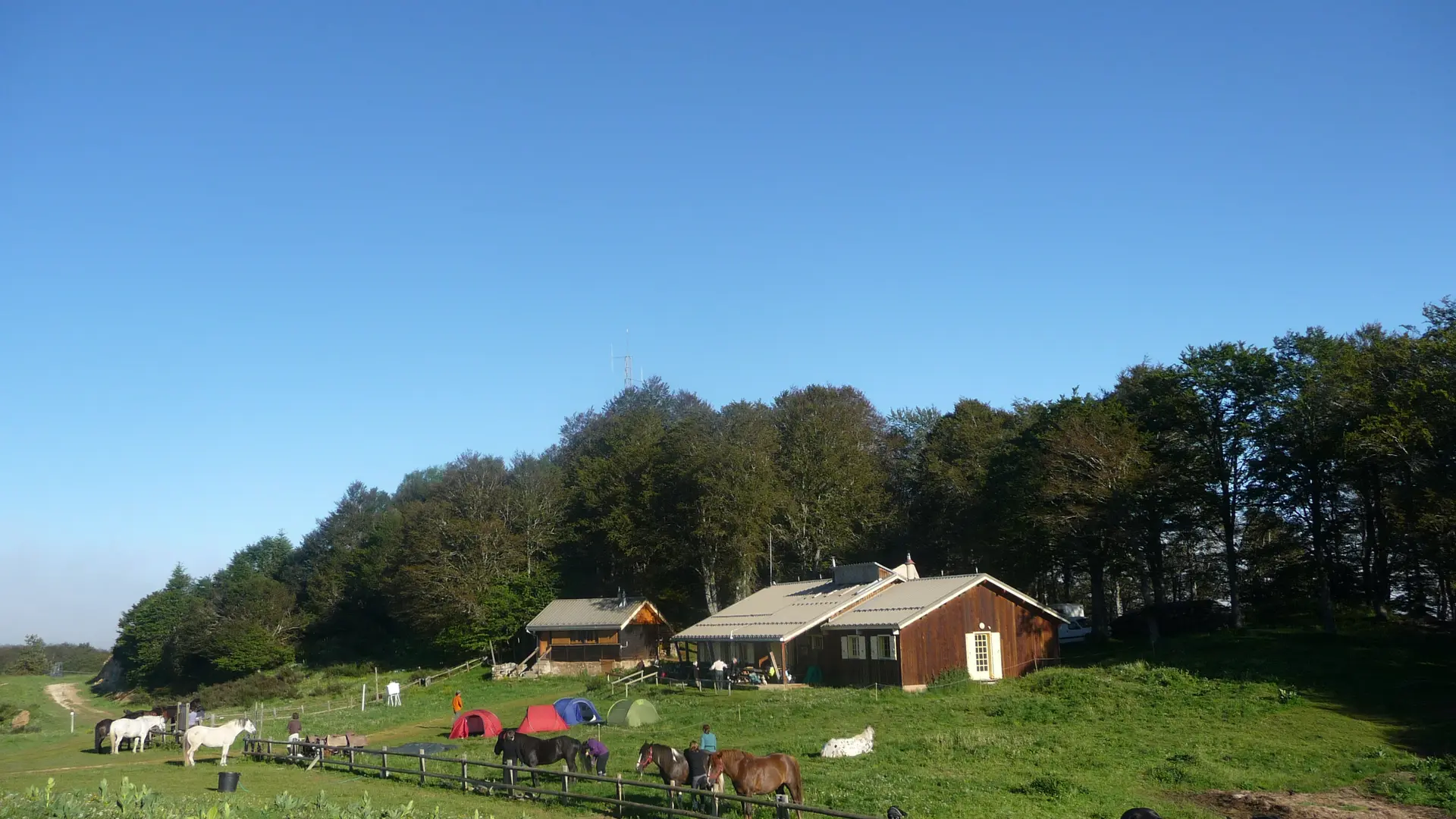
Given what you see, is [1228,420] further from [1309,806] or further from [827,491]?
[1309,806]

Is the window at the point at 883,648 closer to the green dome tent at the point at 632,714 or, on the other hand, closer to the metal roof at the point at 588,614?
the green dome tent at the point at 632,714

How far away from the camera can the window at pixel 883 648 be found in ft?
130

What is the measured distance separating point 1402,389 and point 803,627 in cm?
2428

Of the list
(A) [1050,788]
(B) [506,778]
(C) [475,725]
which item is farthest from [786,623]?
(A) [1050,788]

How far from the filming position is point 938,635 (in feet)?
133

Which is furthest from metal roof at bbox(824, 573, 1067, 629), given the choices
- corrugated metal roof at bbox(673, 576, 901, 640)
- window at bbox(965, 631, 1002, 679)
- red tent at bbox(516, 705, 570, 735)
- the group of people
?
red tent at bbox(516, 705, 570, 735)

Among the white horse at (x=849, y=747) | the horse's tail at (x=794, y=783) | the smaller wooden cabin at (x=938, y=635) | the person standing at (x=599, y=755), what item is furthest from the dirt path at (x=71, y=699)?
the horse's tail at (x=794, y=783)

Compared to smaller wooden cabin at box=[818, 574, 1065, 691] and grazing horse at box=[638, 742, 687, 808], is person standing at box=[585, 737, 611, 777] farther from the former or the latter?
smaller wooden cabin at box=[818, 574, 1065, 691]

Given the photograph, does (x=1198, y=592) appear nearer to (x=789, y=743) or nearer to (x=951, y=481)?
(x=951, y=481)

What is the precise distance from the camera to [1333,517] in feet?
160

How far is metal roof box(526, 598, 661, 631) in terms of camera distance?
5838 cm

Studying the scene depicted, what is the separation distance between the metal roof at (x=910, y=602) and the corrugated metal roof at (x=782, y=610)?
82 centimetres

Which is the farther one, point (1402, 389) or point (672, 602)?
point (672, 602)

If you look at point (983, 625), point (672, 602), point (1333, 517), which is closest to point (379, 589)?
point (672, 602)
